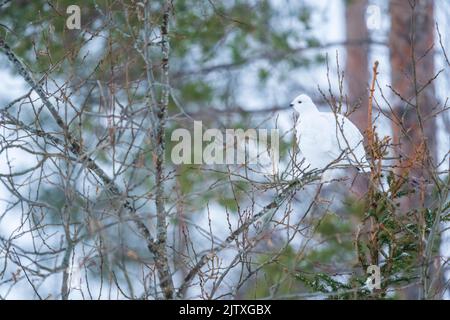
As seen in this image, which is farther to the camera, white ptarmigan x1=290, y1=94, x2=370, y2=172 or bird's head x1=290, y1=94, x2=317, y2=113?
bird's head x1=290, y1=94, x2=317, y2=113

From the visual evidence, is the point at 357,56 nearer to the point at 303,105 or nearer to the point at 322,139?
the point at 303,105

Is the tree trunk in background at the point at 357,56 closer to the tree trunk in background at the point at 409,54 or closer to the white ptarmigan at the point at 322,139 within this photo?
the tree trunk in background at the point at 409,54

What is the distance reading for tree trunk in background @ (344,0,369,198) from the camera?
1298cm

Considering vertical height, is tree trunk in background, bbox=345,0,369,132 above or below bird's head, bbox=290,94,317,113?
above

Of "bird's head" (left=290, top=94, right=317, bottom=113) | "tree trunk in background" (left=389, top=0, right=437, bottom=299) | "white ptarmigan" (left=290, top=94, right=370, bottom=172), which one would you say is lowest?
"white ptarmigan" (left=290, top=94, right=370, bottom=172)

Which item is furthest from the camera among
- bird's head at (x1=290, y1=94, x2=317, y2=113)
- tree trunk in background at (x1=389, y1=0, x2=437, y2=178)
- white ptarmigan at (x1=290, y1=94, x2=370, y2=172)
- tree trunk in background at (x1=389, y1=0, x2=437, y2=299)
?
tree trunk in background at (x1=389, y1=0, x2=437, y2=178)

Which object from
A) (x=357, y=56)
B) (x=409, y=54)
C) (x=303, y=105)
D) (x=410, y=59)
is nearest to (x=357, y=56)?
(x=357, y=56)

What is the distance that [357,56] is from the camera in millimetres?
13883

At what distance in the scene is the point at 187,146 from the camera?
1026cm

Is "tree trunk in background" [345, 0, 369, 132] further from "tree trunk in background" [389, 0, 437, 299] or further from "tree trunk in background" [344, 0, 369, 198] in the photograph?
"tree trunk in background" [389, 0, 437, 299]

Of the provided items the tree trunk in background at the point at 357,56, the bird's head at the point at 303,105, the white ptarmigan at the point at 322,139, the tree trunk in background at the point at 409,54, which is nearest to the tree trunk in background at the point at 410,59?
the tree trunk in background at the point at 409,54

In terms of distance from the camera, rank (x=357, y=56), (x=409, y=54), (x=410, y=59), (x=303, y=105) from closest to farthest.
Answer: (x=303, y=105)
(x=410, y=59)
(x=409, y=54)
(x=357, y=56)

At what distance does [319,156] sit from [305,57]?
6238 mm

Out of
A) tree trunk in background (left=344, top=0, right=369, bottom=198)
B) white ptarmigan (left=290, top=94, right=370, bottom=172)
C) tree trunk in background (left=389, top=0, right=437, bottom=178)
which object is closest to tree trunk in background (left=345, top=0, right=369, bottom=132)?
tree trunk in background (left=344, top=0, right=369, bottom=198)
